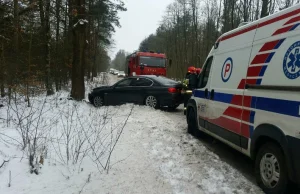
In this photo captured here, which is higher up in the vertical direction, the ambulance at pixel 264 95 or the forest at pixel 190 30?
the forest at pixel 190 30

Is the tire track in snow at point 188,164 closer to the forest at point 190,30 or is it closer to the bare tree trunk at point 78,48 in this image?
the bare tree trunk at point 78,48

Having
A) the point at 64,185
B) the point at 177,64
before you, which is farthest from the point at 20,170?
the point at 177,64

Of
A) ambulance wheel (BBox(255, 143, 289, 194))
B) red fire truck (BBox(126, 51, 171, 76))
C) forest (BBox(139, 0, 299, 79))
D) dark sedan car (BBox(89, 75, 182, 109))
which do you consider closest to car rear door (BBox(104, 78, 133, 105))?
dark sedan car (BBox(89, 75, 182, 109))

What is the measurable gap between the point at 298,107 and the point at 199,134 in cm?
438

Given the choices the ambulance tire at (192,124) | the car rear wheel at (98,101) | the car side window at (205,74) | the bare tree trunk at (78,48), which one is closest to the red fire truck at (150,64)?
the bare tree trunk at (78,48)

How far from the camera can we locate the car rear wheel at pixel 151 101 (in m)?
12.8

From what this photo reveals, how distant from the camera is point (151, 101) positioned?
12.9m

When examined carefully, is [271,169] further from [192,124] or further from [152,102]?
[152,102]

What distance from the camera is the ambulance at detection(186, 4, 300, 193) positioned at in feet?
12.3

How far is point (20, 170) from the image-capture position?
14.6 ft

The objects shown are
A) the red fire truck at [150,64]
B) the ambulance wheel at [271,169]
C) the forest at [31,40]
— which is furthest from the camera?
the red fire truck at [150,64]

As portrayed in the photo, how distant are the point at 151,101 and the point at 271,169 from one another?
28.9 feet

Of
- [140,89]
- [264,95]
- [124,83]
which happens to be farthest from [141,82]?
[264,95]

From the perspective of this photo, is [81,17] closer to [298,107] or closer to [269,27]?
[269,27]
